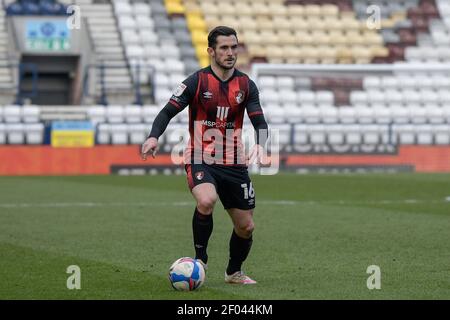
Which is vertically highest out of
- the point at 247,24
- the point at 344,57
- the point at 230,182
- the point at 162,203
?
the point at 247,24

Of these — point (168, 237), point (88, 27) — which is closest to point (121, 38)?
point (88, 27)

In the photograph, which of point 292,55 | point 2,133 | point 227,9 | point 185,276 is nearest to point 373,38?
point 292,55

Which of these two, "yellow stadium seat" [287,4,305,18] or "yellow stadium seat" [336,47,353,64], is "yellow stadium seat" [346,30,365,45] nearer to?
"yellow stadium seat" [336,47,353,64]

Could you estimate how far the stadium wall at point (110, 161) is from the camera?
27.8 m

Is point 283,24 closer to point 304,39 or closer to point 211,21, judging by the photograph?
point 304,39

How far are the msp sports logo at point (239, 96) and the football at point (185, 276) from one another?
1398mm

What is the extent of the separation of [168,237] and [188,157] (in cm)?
377

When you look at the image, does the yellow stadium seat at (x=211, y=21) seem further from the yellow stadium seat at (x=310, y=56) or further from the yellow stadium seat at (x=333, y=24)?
the yellow stadium seat at (x=333, y=24)

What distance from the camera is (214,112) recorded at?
905cm

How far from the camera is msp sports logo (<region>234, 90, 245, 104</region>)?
29.8 ft

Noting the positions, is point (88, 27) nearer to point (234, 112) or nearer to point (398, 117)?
point (398, 117)

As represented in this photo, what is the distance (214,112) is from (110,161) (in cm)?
1963

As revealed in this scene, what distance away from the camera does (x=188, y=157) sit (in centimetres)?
920

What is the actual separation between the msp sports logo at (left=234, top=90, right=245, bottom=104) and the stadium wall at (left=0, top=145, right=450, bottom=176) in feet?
62.9
